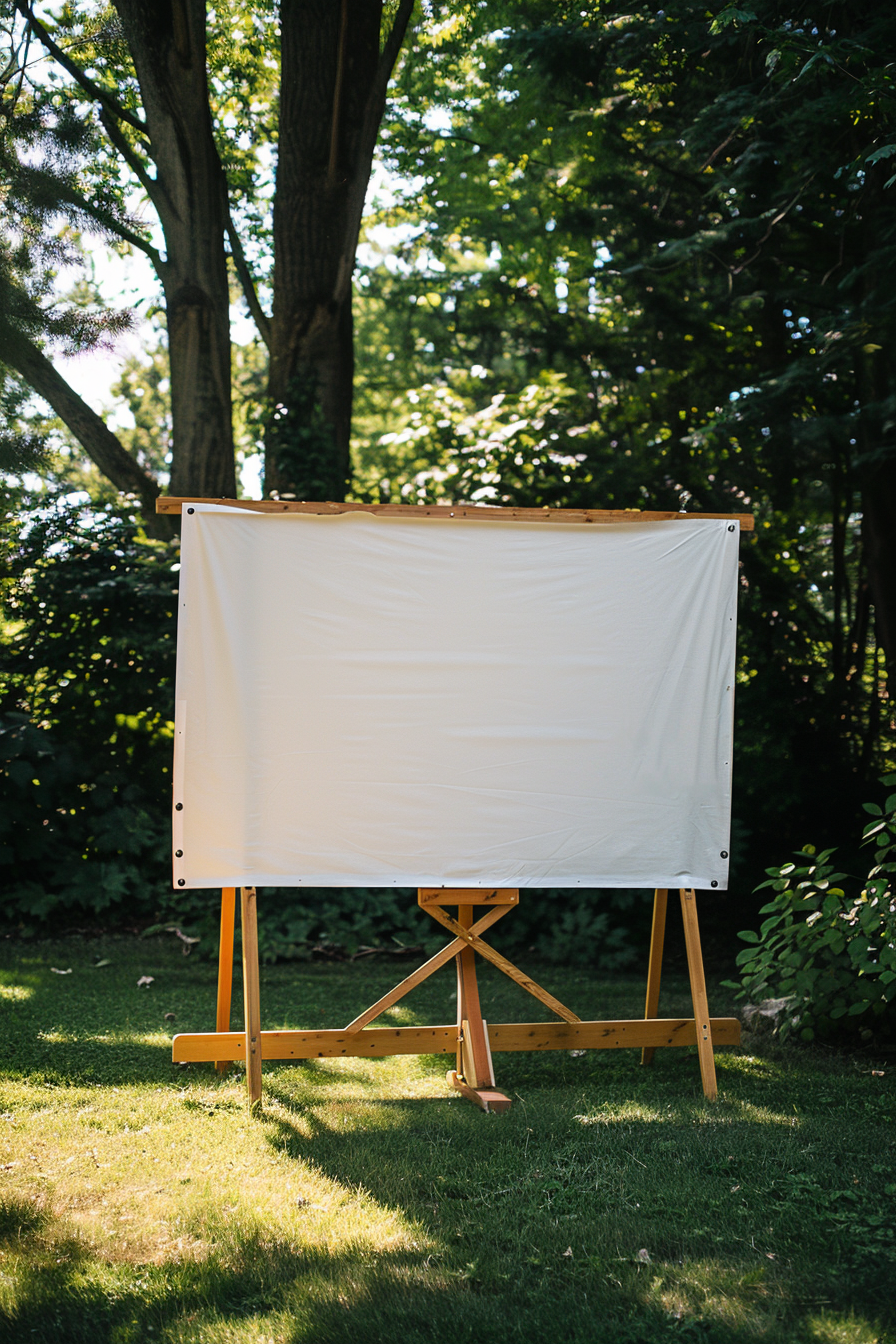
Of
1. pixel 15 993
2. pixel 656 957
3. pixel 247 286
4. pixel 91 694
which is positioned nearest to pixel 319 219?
pixel 247 286

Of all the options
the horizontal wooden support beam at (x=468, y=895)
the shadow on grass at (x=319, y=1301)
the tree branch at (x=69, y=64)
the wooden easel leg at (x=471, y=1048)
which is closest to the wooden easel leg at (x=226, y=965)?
the horizontal wooden support beam at (x=468, y=895)

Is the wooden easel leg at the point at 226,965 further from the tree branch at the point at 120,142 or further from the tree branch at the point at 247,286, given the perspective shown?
the tree branch at the point at 120,142

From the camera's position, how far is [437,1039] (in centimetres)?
383

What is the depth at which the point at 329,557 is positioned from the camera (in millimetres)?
3748

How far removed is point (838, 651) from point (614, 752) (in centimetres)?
441

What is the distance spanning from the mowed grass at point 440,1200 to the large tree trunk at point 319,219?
474cm

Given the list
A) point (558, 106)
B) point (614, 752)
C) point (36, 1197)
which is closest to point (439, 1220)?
point (36, 1197)

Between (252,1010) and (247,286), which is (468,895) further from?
(247,286)

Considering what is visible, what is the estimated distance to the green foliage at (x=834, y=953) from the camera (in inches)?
149

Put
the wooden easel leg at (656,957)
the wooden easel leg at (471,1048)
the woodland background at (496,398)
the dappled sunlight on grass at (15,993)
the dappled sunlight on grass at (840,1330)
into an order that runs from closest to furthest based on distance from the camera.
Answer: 1. the dappled sunlight on grass at (840,1330)
2. the wooden easel leg at (471,1048)
3. the wooden easel leg at (656,957)
4. the dappled sunlight on grass at (15,993)
5. the woodland background at (496,398)

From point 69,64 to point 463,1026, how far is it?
7307mm

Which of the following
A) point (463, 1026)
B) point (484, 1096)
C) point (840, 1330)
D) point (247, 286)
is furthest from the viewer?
point (247, 286)

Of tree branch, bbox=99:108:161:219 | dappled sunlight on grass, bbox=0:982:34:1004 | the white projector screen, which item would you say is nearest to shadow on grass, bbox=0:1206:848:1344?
the white projector screen

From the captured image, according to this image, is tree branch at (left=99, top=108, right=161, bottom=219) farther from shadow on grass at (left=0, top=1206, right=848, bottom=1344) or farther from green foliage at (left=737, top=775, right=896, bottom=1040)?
shadow on grass at (left=0, top=1206, right=848, bottom=1344)
